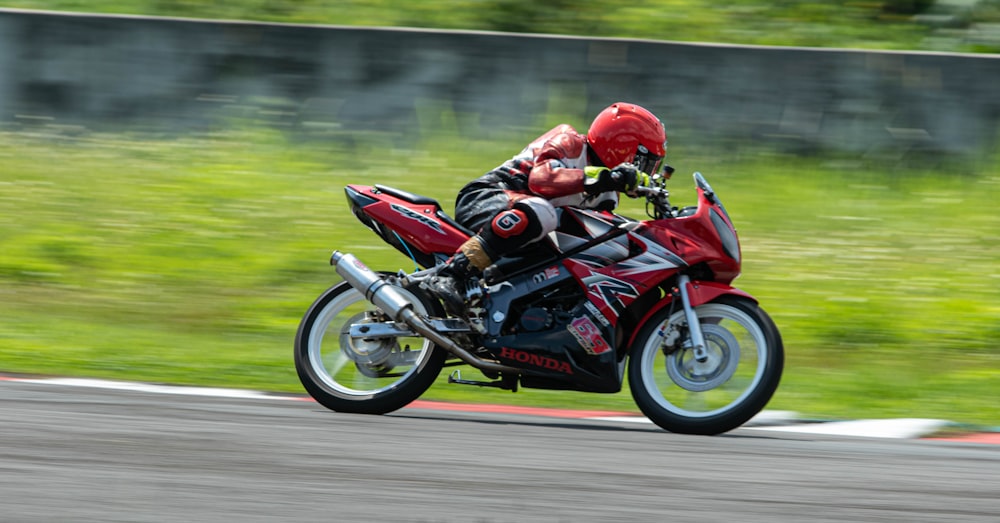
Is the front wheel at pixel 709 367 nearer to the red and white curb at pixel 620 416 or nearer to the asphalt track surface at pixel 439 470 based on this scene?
the asphalt track surface at pixel 439 470

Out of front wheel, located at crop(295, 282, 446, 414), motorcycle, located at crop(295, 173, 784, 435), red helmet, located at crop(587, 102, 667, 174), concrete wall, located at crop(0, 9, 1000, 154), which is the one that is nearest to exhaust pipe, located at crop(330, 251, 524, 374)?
motorcycle, located at crop(295, 173, 784, 435)

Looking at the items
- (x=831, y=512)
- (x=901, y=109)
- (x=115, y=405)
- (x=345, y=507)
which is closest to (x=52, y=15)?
(x=115, y=405)

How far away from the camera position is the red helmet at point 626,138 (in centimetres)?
647

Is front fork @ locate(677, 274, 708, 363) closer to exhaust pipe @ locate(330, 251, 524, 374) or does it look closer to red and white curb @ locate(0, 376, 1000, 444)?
red and white curb @ locate(0, 376, 1000, 444)

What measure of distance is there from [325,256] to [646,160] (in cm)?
414

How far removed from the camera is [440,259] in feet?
21.5

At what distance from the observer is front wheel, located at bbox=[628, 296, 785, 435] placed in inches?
237

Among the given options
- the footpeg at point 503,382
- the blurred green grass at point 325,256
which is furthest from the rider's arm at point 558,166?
the blurred green grass at point 325,256

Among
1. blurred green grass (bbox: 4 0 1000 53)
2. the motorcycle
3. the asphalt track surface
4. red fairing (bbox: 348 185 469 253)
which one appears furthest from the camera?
blurred green grass (bbox: 4 0 1000 53)

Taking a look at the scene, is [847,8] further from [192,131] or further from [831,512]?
[831,512]

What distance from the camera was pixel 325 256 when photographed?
10.1 meters

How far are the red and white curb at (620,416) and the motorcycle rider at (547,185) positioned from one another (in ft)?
2.62

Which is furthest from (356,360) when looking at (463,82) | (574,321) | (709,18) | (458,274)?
(709,18)

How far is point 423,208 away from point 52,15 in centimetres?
668
